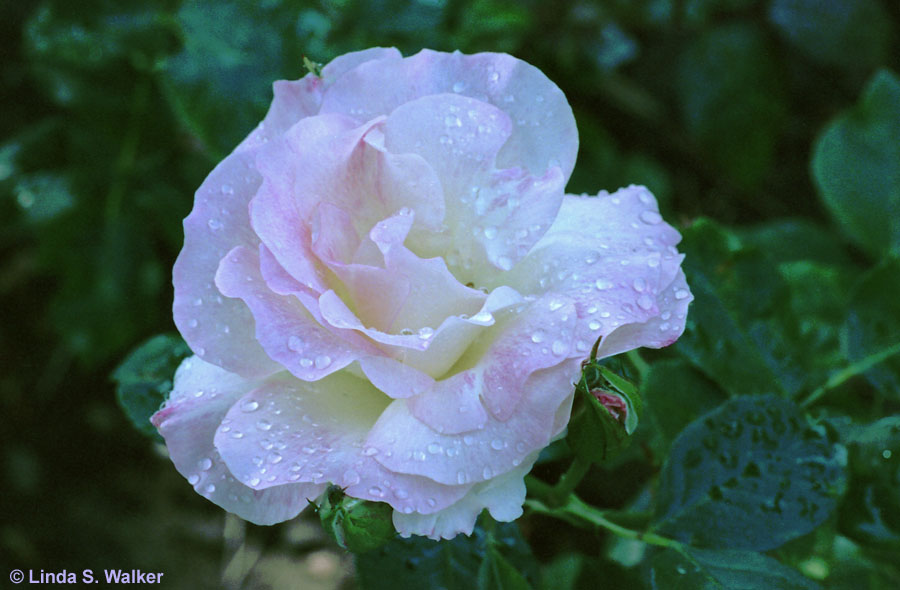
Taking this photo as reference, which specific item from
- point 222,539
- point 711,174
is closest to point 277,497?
point 222,539

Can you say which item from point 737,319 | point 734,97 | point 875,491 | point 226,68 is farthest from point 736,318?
point 734,97

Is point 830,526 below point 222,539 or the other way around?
the other way around

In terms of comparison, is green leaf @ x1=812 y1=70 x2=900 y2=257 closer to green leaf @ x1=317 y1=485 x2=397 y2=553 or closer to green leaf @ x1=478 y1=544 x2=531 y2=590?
green leaf @ x1=478 y1=544 x2=531 y2=590

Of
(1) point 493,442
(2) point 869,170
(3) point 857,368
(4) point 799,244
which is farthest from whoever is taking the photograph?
(4) point 799,244

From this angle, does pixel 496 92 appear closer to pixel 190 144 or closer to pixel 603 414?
pixel 603 414

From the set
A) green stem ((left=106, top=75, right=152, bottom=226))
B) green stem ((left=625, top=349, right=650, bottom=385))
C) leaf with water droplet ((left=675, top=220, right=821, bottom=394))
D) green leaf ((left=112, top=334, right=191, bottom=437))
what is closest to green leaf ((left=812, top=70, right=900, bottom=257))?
leaf with water droplet ((left=675, top=220, right=821, bottom=394))

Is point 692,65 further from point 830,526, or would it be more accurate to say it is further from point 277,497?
point 277,497
